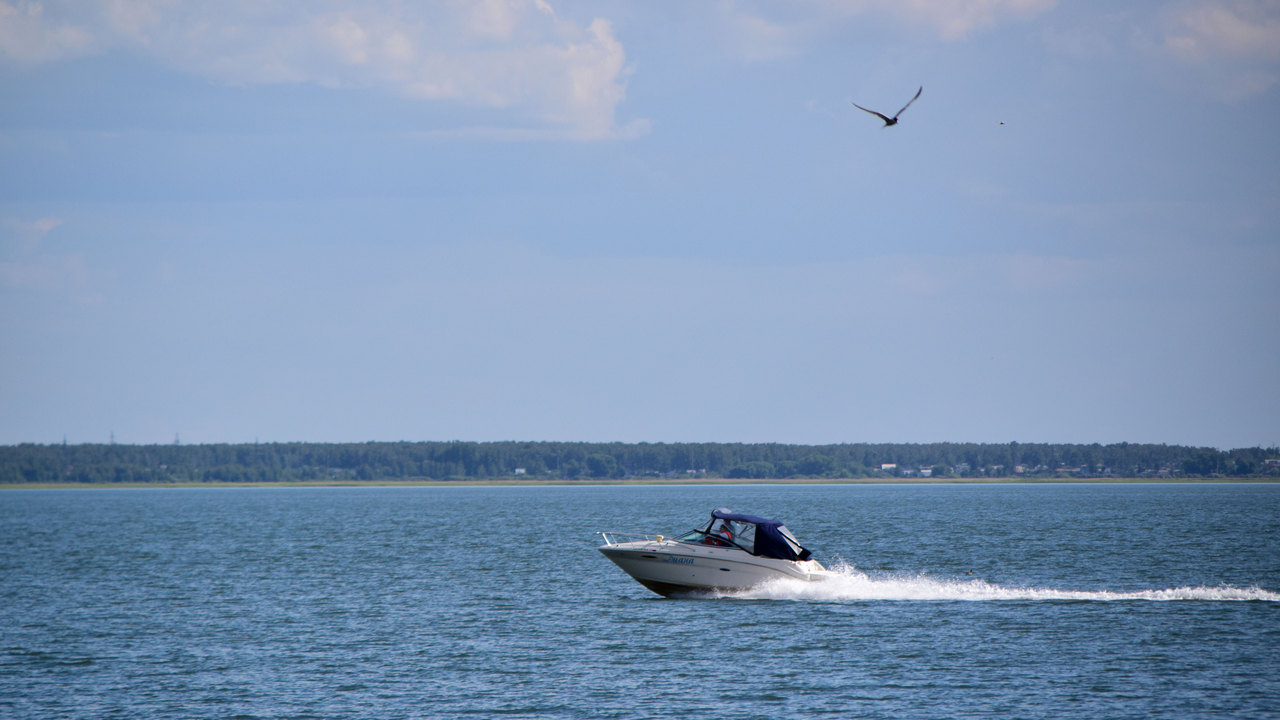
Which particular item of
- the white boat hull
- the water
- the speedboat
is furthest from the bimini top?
the water

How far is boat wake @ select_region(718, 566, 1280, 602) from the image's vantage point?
146 feet

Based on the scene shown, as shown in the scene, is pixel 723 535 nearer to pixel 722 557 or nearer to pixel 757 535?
pixel 722 557

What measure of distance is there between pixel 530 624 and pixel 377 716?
45.9 feet

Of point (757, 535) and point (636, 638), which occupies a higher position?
point (757, 535)

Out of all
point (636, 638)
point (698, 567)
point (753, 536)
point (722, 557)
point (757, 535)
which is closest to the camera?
point (636, 638)

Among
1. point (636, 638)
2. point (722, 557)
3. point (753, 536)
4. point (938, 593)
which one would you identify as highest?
point (753, 536)

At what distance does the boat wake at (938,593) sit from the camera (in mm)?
44531

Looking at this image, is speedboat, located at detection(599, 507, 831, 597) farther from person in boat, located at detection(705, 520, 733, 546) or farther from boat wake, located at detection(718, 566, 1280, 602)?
boat wake, located at detection(718, 566, 1280, 602)

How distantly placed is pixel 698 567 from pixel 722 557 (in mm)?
1037

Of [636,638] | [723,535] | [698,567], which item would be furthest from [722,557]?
[636,638]

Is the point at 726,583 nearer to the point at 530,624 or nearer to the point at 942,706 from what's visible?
the point at 530,624

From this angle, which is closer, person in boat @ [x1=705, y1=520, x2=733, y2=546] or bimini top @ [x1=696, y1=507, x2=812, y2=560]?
bimini top @ [x1=696, y1=507, x2=812, y2=560]

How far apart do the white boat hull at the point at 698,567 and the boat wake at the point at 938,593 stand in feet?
1.60

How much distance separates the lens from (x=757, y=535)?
44062 mm
